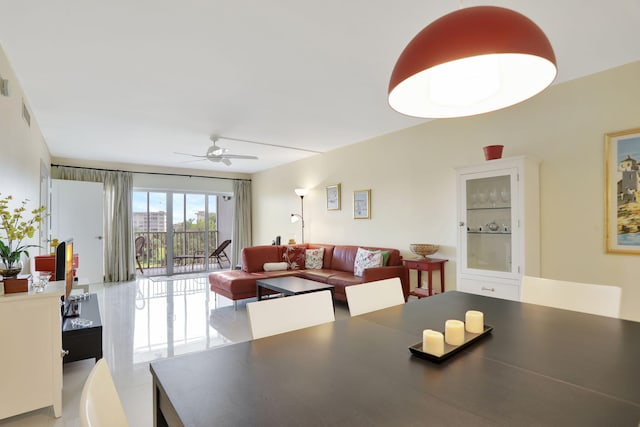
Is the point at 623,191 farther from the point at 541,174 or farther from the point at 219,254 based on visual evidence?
the point at 219,254

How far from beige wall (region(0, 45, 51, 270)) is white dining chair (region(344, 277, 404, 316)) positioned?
260 centimetres

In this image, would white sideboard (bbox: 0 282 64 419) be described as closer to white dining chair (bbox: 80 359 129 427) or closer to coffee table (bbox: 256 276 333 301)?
white dining chair (bbox: 80 359 129 427)

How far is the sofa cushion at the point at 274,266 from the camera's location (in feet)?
17.4

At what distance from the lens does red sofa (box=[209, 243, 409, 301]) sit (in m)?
4.29

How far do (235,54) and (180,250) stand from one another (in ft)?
20.4

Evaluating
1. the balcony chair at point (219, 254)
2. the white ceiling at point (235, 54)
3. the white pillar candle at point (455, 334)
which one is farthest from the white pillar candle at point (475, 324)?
the balcony chair at point (219, 254)

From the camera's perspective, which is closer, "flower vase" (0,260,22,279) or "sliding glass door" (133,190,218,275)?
"flower vase" (0,260,22,279)

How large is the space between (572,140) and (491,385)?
Result: 2982mm

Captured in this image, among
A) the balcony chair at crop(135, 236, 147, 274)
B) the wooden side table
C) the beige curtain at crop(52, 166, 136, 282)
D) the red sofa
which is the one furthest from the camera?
the balcony chair at crop(135, 236, 147, 274)

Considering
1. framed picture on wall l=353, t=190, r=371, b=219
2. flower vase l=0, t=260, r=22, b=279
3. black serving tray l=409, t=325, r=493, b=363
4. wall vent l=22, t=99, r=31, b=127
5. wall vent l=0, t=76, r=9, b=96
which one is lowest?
black serving tray l=409, t=325, r=493, b=363

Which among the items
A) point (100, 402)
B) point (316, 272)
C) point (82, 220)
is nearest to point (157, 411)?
point (100, 402)

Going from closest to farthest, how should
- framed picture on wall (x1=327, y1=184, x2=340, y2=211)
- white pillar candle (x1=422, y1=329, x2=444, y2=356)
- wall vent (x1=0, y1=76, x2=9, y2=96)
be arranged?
A: white pillar candle (x1=422, y1=329, x2=444, y2=356)
wall vent (x1=0, y1=76, x2=9, y2=96)
framed picture on wall (x1=327, y1=184, x2=340, y2=211)

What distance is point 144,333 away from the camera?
361 centimetres

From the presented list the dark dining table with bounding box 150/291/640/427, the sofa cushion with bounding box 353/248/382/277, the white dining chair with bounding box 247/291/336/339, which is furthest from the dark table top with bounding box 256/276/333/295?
the dark dining table with bounding box 150/291/640/427
